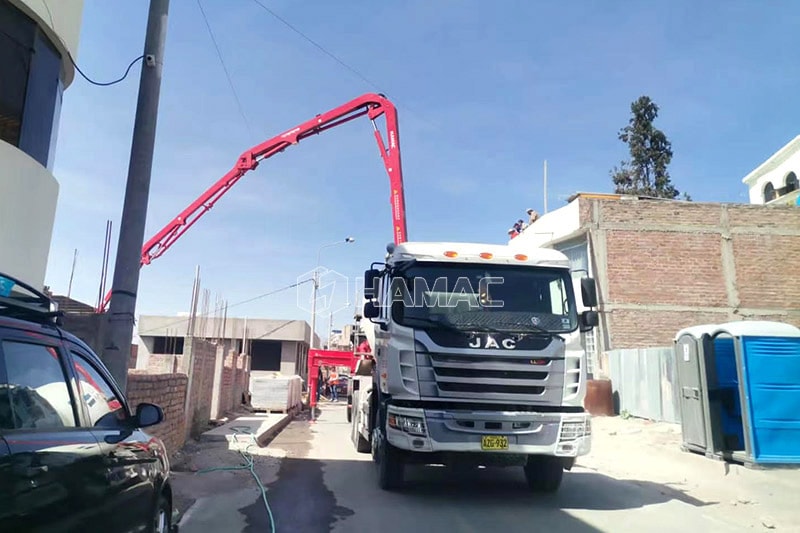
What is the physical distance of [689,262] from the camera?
18.4 meters

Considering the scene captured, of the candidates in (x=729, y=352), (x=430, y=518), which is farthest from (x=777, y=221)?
(x=430, y=518)

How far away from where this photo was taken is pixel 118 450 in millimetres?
3436

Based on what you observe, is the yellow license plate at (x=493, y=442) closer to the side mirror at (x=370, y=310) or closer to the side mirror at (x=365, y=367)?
the side mirror at (x=370, y=310)

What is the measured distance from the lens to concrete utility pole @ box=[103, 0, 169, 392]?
5.83 m

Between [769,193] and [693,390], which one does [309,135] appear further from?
[769,193]

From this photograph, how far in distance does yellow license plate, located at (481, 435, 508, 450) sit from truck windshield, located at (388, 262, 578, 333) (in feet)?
4.32

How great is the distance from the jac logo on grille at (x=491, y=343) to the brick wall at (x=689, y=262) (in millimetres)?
11715

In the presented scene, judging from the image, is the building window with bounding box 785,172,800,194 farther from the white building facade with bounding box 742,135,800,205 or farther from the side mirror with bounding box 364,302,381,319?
the side mirror with bounding box 364,302,381,319

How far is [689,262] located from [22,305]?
19.0m

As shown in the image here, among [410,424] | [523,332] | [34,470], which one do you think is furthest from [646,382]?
[34,470]

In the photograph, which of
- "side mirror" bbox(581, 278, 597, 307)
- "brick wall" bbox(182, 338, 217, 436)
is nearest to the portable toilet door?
"side mirror" bbox(581, 278, 597, 307)

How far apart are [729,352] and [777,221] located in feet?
36.1

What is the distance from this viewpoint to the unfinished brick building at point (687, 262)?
18062 millimetres

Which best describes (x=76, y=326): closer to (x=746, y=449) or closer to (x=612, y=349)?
(x=746, y=449)
